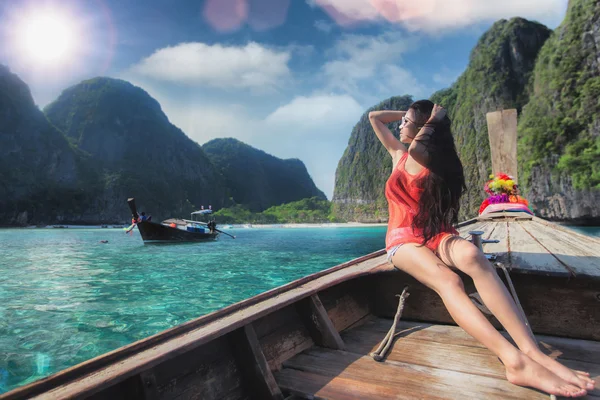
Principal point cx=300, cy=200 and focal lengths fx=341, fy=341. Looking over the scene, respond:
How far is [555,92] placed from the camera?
37.3 m

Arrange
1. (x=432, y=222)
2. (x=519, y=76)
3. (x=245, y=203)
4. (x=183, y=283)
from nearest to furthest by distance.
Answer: (x=432, y=222) < (x=183, y=283) < (x=519, y=76) < (x=245, y=203)

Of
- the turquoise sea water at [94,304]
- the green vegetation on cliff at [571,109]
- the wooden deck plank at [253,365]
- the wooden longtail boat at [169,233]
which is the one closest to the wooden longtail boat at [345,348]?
the wooden deck plank at [253,365]

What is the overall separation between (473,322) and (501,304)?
0.16 meters

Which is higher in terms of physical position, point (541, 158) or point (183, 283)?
point (541, 158)

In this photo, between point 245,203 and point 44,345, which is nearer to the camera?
point 44,345

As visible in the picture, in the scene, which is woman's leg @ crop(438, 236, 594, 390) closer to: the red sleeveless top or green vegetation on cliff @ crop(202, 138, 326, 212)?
the red sleeveless top

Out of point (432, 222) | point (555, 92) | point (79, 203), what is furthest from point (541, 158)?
point (79, 203)

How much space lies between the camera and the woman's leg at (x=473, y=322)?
137 cm

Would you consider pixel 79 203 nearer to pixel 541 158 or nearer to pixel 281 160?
pixel 541 158

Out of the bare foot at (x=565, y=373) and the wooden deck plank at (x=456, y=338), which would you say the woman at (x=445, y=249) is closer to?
the bare foot at (x=565, y=373)

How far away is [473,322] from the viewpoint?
61.2 inches

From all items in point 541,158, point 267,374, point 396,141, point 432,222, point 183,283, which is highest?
point 541,158

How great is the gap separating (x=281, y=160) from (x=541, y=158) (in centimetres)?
15999

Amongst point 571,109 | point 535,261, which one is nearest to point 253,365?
point 535,261
